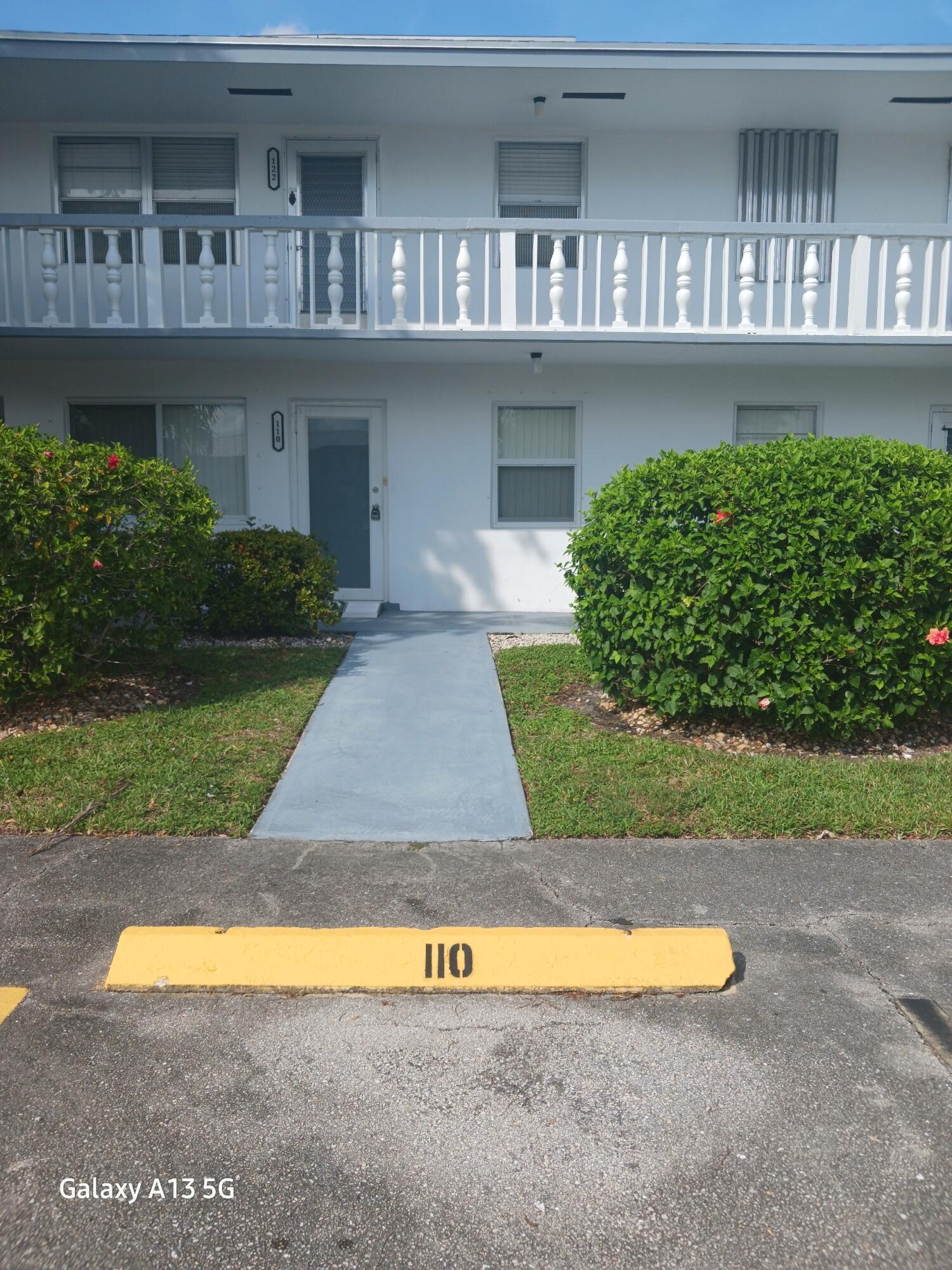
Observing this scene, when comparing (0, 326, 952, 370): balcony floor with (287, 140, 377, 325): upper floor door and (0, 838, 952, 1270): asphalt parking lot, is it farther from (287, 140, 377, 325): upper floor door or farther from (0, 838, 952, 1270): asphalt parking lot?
(0, 838, 952, 1270): asphalt parking lot

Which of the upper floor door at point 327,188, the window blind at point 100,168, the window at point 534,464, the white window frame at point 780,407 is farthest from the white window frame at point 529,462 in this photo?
the window blind at point 100,168

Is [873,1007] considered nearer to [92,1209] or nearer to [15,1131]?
[92,1209]

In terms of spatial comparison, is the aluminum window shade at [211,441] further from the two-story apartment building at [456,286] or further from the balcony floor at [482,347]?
the balcony floor at [482,347]

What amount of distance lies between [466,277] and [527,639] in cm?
380

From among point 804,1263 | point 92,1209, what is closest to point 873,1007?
point 804,1263

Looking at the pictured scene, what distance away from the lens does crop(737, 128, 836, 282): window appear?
1162cm

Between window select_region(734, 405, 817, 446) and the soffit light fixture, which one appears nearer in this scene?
the soffit light fixture

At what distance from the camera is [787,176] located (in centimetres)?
1168

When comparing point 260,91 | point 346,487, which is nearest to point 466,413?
point 346,487

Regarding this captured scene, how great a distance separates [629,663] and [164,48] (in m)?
8.25

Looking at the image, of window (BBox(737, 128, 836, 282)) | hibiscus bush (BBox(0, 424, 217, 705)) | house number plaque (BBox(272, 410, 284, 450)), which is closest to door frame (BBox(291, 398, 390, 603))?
house number plaque (BBox(272, 410, 284, 450))

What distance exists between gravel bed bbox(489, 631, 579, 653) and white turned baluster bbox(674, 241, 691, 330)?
341cm

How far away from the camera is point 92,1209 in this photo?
8.41 feet

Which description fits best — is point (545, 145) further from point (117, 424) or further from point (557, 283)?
point (117, 424)
